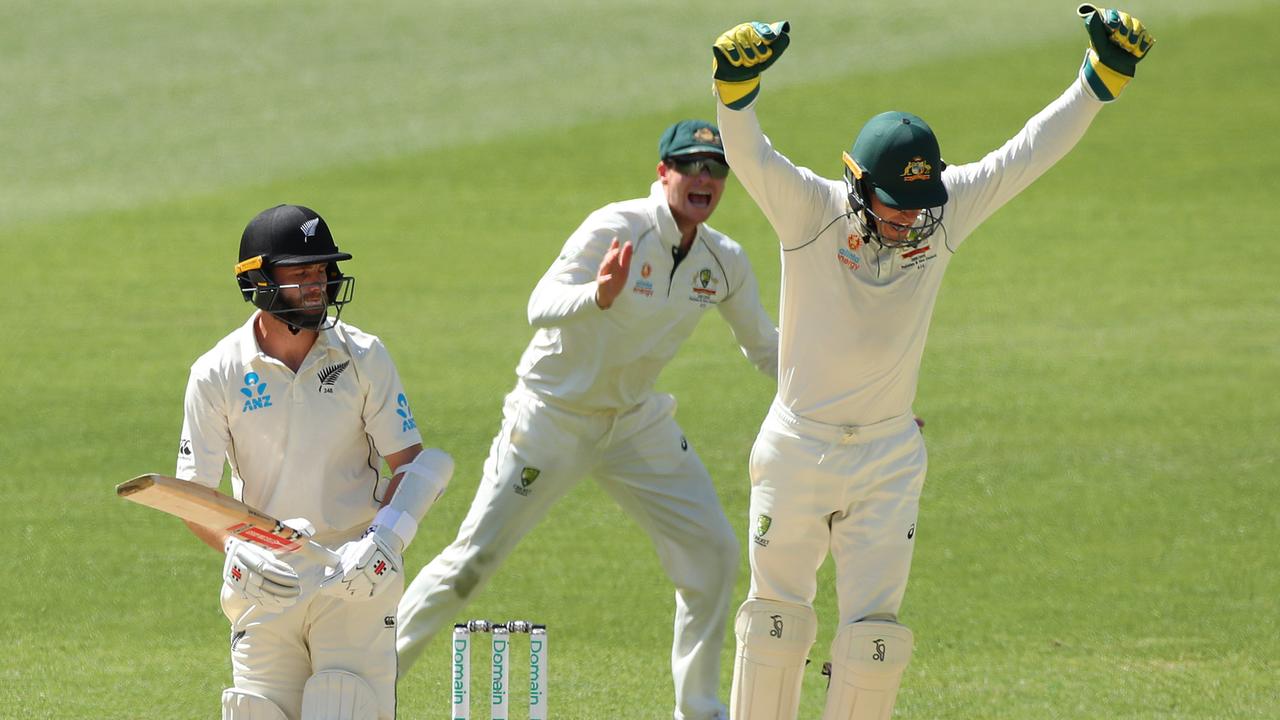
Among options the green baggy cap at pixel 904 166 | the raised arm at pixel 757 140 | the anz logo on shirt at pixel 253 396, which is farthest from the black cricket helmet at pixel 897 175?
the anz logo on shirt at pixel 253 396

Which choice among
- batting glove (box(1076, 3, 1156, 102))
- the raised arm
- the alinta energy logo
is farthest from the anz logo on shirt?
batting glove (box(1076, 3, 1156, 102))

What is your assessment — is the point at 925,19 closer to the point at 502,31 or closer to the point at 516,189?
the point at 502,31

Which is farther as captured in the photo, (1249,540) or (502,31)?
(502,31)

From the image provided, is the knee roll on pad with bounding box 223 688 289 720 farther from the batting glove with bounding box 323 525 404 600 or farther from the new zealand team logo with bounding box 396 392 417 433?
the new zealand team logo with bounding box 396 392 417 433

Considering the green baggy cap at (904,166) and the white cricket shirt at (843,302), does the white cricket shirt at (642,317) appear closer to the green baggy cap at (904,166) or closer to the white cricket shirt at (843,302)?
the white cricket shirt at (843,302)

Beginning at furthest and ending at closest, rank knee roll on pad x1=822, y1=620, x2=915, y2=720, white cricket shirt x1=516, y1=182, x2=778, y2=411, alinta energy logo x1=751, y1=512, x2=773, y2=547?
white cricket shirt x1=516, y1=182, x2=778, y2=411, alinta energy logo x1=751, y1=512, x2=773, y2=547, knee roll on pad x1=822, y1=620, x2=915, y2=720

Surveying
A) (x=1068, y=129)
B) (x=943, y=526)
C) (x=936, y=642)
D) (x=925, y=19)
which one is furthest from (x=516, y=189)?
(x=1068, y=129)

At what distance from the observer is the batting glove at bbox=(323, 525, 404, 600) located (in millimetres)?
4793

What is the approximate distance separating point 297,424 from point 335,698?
2.50 ft

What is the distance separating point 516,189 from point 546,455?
1254 cm

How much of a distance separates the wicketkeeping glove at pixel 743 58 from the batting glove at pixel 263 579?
1822 mm

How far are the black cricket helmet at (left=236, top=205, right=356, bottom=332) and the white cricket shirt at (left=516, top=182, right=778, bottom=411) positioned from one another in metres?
1.67

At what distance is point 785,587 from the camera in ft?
18.3

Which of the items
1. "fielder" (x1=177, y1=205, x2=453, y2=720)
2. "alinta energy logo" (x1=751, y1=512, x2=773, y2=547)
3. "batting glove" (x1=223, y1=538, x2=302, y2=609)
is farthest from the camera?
"alinta energy logo" (x1=751, y1=512, x2=773, y2=547)
